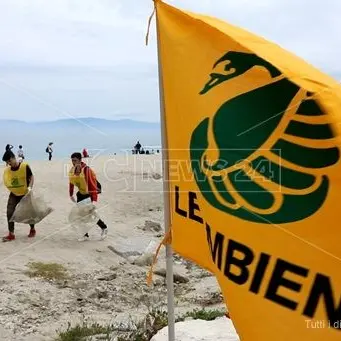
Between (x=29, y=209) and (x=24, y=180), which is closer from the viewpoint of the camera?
(x=24, y=180)

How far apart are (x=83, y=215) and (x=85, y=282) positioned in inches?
79.8

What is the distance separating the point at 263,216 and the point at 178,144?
858mm

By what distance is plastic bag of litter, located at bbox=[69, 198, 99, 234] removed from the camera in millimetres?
9469

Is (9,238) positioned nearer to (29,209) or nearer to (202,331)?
(29,209)

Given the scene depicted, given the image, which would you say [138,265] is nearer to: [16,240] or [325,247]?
[16,240]

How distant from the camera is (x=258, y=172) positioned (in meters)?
2.85

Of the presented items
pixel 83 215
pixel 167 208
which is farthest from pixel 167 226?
pixel 83 215

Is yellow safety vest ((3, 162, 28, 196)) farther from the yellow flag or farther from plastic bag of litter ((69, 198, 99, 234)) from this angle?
the yellow flag

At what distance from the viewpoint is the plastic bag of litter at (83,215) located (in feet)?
31.1

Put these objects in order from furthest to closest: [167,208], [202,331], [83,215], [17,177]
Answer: [83,215] → [17,177] → [202,331] → [167,208]

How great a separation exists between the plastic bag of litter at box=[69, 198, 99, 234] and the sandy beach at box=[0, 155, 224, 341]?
1.17 ft

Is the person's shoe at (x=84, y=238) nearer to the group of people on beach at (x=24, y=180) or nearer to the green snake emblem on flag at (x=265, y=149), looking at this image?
the group of people on beach at (x=24, y=180)

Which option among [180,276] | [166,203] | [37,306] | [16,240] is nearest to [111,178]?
[16,240]

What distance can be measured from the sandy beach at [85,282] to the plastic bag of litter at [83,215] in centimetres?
36
